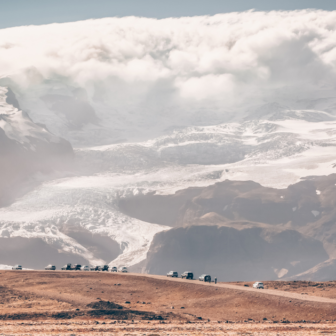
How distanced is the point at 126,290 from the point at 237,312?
3020 centimetres

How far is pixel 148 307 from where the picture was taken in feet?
306

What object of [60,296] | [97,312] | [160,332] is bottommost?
[160,332]

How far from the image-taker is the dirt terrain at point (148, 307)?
233 feet

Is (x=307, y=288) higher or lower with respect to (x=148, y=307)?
higher

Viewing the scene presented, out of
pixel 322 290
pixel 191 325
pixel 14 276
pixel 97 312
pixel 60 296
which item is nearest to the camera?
pixel 191 325

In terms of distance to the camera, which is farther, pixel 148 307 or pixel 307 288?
pixel 307 288

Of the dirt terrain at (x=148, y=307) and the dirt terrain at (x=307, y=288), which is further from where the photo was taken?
the dirt terrain at (x=307, y=288)

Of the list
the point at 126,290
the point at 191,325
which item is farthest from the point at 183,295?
the point at 191,325

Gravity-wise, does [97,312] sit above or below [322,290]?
below

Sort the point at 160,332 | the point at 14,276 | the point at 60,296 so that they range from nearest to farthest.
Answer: the point at 160,332 → the point at 60,296 → the point at 14,276

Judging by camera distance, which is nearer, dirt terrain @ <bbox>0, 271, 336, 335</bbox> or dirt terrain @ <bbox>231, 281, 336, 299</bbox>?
dirt terrain @ <bbox>0, 271, 336, 335</bbox>

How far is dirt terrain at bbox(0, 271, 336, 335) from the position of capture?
233 ft

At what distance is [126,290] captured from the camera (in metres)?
111

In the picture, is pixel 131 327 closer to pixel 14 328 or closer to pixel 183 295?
pixel 14 328
